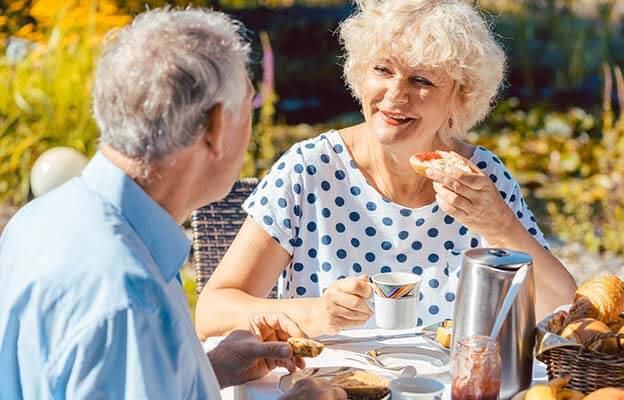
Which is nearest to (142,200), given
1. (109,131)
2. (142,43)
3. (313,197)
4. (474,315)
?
(109,131)

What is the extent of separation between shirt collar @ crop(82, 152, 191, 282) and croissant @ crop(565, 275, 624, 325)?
946 millimetres

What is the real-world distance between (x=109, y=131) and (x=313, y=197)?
57.8 inches

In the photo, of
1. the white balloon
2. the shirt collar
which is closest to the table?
the shirt collar

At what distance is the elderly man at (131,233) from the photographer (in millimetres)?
1485

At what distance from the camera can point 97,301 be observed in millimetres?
1478

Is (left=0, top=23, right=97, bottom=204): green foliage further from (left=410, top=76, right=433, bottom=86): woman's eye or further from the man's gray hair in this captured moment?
the man's gray hair

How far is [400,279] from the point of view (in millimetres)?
2408

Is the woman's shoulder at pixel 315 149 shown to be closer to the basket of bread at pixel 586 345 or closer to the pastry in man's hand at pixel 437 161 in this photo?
the pastry in man's hand at pixel 437 161

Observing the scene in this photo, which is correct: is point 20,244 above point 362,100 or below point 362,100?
below

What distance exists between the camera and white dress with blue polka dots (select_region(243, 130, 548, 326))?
119 inches

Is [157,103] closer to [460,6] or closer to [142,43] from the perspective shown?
[142,43]

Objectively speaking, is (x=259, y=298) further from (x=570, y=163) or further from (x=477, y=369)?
(x=570, y=163)

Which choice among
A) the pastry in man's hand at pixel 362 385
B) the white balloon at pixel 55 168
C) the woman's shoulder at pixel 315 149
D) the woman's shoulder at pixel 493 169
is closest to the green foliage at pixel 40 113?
the white balloon at pixel 55 168

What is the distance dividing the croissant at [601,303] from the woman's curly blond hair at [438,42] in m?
0.93
